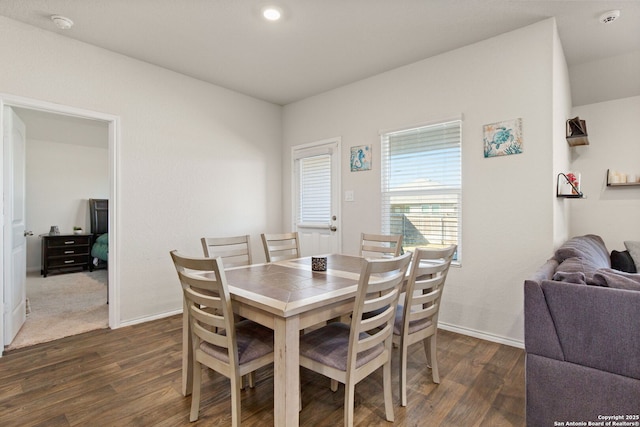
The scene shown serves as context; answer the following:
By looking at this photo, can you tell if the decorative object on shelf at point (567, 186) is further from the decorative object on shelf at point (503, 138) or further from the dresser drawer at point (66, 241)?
the dresser drawer at point (66, 241)

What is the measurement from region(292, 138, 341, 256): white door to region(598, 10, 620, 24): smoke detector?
2.54 metres

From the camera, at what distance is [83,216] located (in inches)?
242

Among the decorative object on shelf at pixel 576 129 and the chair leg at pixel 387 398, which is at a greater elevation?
the decorative object on shelf at pixel 576 129

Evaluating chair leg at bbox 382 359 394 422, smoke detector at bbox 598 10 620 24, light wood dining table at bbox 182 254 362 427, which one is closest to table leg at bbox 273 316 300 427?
light wood dining table at bbox 182 254 362 427

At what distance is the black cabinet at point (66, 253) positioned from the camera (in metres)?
5.30

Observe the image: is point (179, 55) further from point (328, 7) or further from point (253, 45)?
point (328, 7)

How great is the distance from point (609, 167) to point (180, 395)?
15.2 feet

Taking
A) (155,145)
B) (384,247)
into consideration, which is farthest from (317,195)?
(155,145)

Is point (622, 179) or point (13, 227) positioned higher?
point (622, 179)

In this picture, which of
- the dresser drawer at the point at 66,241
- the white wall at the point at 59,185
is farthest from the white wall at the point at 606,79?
the white wall at the point at 59,185

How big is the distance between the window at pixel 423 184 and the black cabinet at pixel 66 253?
5.44m

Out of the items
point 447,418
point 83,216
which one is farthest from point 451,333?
point 83,216

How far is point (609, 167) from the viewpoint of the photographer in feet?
11.4

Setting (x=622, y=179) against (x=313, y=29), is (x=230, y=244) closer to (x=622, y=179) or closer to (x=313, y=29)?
(x=313, y=29)
